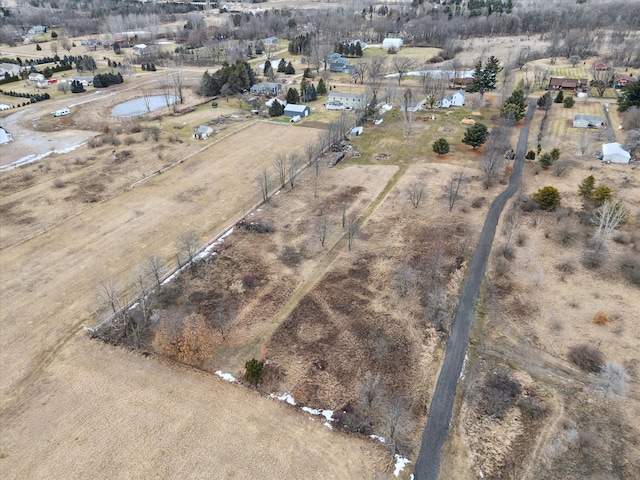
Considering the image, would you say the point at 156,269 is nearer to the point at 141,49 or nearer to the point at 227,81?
the point at 227,81

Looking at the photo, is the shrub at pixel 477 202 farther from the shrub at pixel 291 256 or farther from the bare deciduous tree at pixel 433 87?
the bare deciduous tree at pixel 433 87

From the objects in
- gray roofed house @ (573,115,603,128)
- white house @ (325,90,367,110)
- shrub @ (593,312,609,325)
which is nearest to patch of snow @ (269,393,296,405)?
shrub @ (593,312,609,325)

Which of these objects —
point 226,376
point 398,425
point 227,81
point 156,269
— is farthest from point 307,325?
point 227,81

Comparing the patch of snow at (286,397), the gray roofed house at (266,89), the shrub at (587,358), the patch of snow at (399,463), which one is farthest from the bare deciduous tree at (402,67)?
the patch of snow at (399,463)

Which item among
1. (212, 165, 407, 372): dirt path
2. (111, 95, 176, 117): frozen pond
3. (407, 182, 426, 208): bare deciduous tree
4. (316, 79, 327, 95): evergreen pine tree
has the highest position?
(316, 79, 327, 95): evergreen pine tree

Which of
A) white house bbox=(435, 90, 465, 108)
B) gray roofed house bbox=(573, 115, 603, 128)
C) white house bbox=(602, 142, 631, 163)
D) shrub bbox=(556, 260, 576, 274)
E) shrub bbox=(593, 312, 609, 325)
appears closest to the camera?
shrub bbox=(593, 312, 609, 325)

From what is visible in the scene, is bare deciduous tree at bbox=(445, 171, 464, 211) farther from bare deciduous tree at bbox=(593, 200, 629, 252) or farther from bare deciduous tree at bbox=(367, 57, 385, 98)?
bare deciduous tree at bbox=(367, 57, 385, 98)
